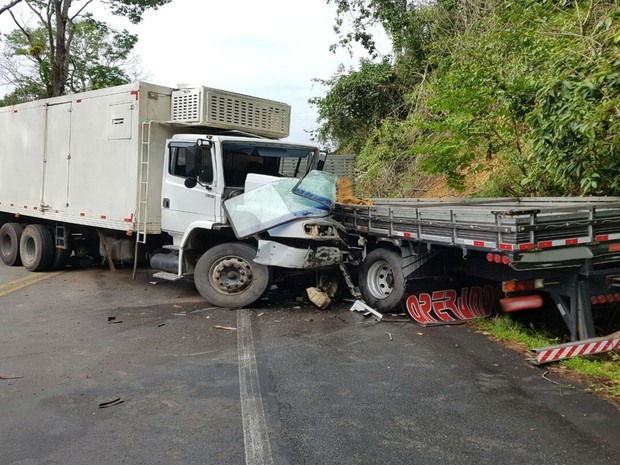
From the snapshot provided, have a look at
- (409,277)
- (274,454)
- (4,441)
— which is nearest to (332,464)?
(274,454)

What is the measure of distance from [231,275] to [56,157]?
211 inches

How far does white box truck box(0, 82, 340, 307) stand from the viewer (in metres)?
8.20

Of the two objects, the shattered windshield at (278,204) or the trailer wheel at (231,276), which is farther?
the trailer wheel at (231,276)

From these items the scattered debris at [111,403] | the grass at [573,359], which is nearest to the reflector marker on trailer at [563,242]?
the grass at [573,359]

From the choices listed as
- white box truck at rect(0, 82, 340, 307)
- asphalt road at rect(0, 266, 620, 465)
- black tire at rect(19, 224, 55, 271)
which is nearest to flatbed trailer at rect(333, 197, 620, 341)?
asphalt road at rect(0, 266, 620, 465)

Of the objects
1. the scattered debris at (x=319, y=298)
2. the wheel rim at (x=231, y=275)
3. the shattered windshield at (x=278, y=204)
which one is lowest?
the scattered debris at (x=319, y=298)

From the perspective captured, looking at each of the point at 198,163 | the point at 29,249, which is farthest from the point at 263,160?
the point at 29,249

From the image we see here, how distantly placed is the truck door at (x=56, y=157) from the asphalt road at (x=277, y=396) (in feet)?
12.6

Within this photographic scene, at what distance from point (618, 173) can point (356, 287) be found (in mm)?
4085

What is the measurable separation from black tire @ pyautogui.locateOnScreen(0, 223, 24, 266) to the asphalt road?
5.19 metres

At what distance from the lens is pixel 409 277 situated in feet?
24.3

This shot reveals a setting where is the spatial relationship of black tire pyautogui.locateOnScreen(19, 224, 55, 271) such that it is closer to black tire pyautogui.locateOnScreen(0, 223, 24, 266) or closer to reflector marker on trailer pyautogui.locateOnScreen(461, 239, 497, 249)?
black tire pyautogui.locateOnScreen(0, 223, 24, 266)

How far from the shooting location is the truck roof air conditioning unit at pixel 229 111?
28.6 feet

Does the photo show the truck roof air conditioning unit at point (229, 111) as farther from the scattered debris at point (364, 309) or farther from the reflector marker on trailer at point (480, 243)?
the reflector marker on trailer at point (480, 243)
